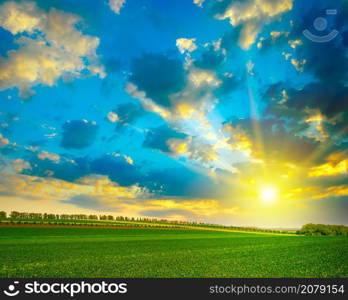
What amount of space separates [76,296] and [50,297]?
1.30m

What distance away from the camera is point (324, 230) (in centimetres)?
17875

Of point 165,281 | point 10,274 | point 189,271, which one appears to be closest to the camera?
point 165,281

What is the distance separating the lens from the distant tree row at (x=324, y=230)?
579 feet

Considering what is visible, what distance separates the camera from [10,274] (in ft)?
64.5

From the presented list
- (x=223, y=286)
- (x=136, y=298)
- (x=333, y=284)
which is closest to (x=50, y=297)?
(x=136, y=298)

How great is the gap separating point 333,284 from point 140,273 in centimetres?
1293

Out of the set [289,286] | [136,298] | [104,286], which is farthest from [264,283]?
[104,286]

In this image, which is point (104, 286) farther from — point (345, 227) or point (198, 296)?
point (345, 227)

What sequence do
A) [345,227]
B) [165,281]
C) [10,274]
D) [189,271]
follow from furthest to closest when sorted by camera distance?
1. [345,227]
2. [189,271]
3. [10,274]
4. [165,281]

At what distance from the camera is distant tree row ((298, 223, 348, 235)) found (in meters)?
176

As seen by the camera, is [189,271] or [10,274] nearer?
[10,274]

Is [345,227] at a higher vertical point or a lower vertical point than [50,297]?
lower

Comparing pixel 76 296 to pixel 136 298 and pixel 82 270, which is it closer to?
pixel 136 298

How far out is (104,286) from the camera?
1523 cm
